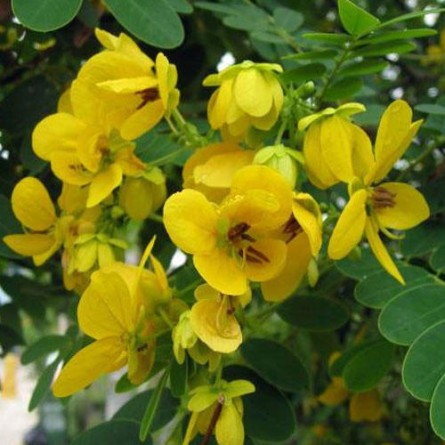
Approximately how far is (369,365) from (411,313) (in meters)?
0.14

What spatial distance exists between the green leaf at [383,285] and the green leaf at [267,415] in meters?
0.16

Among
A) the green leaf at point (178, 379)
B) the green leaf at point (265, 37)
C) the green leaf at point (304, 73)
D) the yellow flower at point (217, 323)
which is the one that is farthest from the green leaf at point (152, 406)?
the green leaf at point (265, 37)

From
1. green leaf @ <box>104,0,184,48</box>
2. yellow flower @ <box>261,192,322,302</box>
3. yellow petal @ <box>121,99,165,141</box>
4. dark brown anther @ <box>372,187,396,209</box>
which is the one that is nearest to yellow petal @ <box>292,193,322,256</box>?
yellow flower @ <box>261,192,322,302</box>

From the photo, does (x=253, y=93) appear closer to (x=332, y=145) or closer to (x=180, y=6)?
(x=332, y=145)

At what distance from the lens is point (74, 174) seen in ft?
3.25

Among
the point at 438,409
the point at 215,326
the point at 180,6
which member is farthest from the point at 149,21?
the point at 438,409

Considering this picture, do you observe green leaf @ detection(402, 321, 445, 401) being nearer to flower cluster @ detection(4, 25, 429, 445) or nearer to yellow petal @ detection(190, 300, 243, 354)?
flower cluster @ detection(4, 25, 429, 445)

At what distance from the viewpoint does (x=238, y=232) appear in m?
0.84

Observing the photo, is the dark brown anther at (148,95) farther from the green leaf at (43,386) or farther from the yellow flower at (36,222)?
the green leaf at (43,386)

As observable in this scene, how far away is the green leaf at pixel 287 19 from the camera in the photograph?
1.40m

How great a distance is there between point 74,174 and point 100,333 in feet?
0.67

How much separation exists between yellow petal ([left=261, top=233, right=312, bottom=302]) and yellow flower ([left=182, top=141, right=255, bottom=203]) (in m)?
0.08

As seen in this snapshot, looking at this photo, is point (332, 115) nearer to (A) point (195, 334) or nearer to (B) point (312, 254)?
(B) point (312, 254)

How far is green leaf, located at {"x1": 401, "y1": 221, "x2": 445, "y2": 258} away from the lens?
1.13 metres
